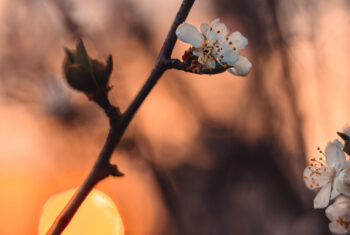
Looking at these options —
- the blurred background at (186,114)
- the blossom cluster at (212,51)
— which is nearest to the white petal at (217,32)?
the blossom cluster at (212,51)

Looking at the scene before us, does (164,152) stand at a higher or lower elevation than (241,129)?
lower

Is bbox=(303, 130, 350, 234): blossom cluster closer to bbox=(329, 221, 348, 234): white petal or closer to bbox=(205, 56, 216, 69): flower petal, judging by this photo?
bbox=(329, 221, 348, 234): white petal

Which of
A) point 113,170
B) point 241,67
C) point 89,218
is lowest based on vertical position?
point 89,218

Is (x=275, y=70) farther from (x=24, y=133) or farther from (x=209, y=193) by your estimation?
(x=24, y=133)

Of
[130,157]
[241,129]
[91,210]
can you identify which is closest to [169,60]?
[91,210]

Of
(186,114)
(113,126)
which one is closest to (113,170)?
(113,126)

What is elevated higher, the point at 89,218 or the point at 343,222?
the point at 343,222

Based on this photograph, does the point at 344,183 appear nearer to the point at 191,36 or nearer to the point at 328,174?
the point at 328,174

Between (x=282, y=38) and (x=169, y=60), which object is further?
(x=282, y=38)
